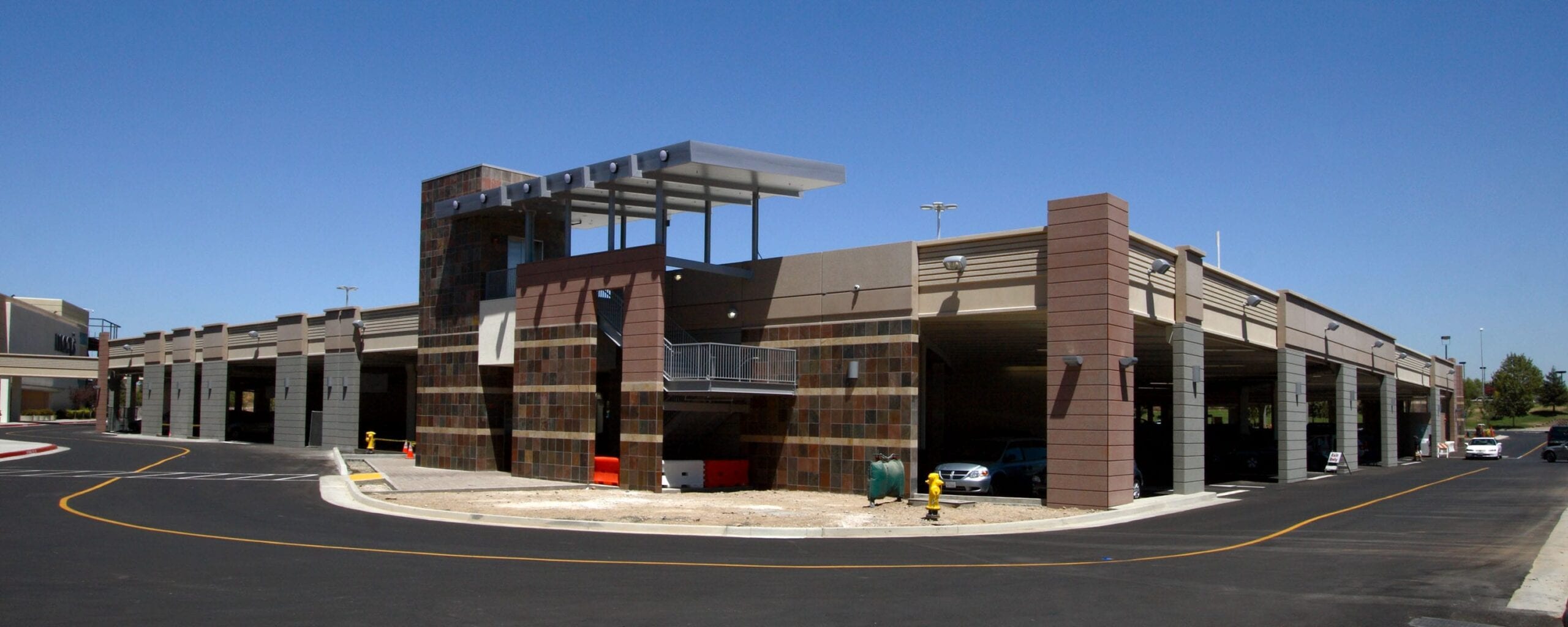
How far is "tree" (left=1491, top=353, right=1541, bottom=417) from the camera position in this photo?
13038 cm

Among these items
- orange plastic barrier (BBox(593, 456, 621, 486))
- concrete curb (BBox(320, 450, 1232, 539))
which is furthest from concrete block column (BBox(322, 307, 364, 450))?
concrete curb (BBox(320, 450, 1232, 539))

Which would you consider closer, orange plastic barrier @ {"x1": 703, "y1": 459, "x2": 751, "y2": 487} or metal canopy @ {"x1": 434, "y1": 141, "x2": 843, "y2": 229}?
metal canopy @ {"x1": 434, "y1": 141, "x2": 843, "y2": 229}

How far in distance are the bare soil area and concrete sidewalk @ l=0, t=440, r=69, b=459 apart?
Answer: 2262 cm

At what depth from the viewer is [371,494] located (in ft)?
85.9

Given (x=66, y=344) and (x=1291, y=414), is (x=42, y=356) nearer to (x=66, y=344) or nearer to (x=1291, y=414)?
(x=66, y=344)

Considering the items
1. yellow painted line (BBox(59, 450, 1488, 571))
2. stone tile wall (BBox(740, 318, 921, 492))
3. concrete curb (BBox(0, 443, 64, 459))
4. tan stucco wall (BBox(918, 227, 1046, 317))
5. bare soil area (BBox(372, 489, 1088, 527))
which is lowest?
concrete curb (BBox(0, 443, 64, 459))

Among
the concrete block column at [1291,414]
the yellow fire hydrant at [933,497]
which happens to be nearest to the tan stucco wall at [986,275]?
the yellow fire hydrant at [933,497]

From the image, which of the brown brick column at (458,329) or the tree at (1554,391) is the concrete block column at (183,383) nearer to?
the brown brick column at (458,329)

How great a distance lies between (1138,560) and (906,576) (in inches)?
156

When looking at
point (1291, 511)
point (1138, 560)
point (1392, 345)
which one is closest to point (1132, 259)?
point (1291, 511)

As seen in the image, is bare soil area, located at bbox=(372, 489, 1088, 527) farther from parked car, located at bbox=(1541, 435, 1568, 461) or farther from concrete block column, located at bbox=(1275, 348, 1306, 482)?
parked car, located at bbox=(1541, 435, 1568, 461)

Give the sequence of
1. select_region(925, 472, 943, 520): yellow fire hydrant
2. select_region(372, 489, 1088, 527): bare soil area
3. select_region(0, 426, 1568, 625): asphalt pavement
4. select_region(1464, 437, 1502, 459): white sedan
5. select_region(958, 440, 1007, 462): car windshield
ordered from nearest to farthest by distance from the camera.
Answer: select_region(0, 426, 1568, 625): asphalt pavement → select_region(925, 472, 943, 520): yellow fire hydrant → select_region(372, 489, 1088, 527): bare soil area → select_region(958, 440, 1007, 462): car windshield → select_region(1464, 437, 1502, 459): white sedan

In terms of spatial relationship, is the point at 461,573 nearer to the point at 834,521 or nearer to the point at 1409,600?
the point at 834,521

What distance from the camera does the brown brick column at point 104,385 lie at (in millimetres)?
66688
